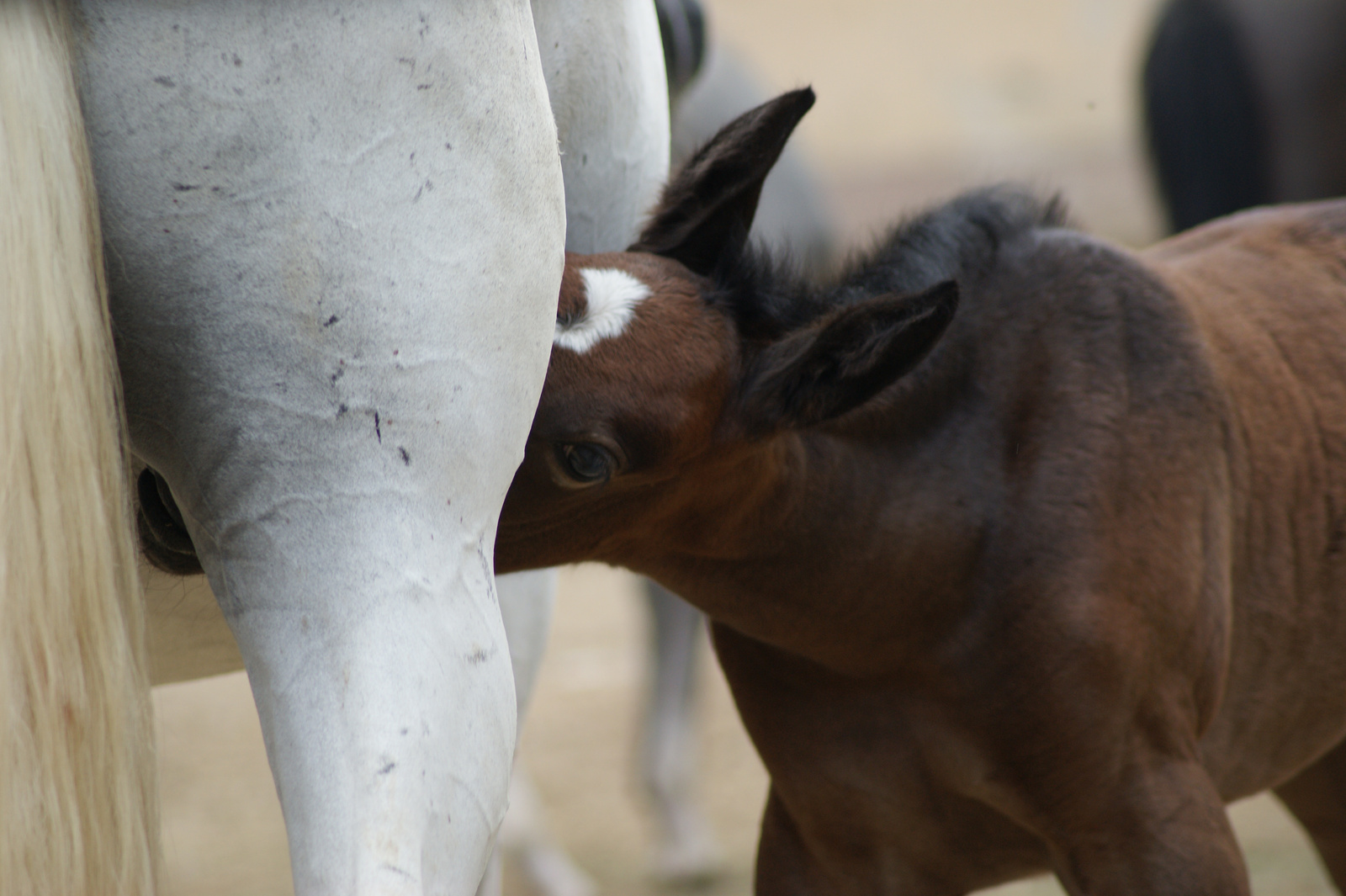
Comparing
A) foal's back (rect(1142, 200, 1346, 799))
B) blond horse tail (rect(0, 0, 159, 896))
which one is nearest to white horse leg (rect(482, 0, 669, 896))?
blond horse tail (rect(0, 0, 159, 896))

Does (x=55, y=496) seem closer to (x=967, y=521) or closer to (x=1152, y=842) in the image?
(x=967, y=521)

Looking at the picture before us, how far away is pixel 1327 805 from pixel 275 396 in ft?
6.22

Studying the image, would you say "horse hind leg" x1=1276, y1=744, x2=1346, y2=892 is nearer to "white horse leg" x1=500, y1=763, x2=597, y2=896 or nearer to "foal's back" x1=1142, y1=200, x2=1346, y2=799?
"foal's back" x1=1142, y1=200, x2=1346, y2=799

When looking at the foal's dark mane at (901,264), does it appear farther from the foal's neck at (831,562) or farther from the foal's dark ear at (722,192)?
the foal's neck at (831,562)

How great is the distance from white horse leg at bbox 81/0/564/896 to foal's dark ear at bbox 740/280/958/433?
0.43m

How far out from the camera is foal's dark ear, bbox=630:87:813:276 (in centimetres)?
136

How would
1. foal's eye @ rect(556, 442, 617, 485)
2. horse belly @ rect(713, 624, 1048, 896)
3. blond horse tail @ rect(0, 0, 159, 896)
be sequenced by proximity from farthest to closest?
horse belly @ rect(713, 624, 1048, 896), foal's eye @ rect(556, 442, 617, 485), blond horse tail @ rect(0, 0, 159, 896)

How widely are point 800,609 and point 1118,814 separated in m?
0.41

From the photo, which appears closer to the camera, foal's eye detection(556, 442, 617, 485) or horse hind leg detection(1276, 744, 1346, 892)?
foal's eye detection(556, 442, 617, 485)

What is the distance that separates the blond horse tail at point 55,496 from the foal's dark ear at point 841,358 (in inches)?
24.2

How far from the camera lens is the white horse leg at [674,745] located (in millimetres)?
3348

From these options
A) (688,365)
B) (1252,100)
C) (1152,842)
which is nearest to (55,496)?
(688,365)

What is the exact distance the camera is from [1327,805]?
6.93 ft

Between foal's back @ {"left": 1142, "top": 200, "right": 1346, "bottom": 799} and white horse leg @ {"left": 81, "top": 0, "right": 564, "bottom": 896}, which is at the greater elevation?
white horse leg @ {"left": 81, "top": 0, "right": 564, "bottom": 896}
